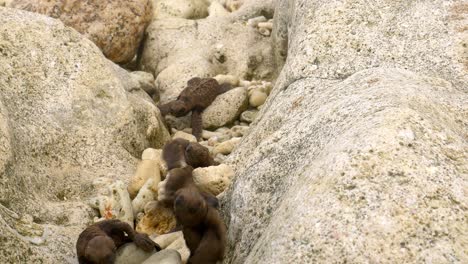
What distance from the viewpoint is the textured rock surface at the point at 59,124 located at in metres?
5.30

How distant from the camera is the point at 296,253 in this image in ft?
10.8

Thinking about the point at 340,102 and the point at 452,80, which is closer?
the point at 340,102

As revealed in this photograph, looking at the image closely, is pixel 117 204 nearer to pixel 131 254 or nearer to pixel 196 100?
pixel 131 254

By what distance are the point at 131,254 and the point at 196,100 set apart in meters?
4.22

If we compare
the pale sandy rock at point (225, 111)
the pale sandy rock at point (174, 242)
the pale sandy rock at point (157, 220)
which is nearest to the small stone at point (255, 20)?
the pale sandy rock at point (225, 111)

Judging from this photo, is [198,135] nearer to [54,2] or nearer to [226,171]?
[226,171]

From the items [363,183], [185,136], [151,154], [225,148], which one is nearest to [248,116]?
[185,136]

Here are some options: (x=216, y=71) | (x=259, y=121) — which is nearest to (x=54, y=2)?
(x=216, y=71)

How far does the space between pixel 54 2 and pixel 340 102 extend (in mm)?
7025

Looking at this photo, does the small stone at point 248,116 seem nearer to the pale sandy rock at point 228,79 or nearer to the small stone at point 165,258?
the pale sandy rock at point 228,79

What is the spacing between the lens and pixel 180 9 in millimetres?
12391

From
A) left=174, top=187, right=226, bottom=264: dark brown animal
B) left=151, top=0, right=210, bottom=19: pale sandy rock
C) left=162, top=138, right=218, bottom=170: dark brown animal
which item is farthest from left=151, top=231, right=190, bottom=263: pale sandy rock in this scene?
left=151, top=0, right=210, bottom=19: pale sandy rock

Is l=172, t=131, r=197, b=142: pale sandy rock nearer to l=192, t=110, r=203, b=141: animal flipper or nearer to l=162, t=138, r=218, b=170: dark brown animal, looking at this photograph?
l=192, t=110, r=203, b=141: animal flipper

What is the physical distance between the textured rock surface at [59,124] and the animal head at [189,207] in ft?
3.52
